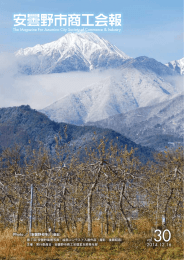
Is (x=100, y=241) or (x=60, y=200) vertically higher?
(x=60, y=200)

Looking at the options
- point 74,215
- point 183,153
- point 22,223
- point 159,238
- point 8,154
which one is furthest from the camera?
point 8,154

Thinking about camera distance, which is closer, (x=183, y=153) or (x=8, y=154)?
(x=183, y=153)

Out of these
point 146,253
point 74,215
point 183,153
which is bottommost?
point 146,253

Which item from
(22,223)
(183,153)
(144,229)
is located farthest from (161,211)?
(22,223)

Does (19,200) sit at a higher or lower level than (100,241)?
higher

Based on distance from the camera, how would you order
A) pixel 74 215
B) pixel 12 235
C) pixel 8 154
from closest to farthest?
1. pixel 12 235
2. pixel 74 215
3. pixel 8 154

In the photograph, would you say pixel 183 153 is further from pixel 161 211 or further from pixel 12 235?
pixel 12 235

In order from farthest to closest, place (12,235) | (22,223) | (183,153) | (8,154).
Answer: (8,154) < (22,223) < (183,153) < (12,235)

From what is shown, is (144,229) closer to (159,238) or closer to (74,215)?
(74,215)

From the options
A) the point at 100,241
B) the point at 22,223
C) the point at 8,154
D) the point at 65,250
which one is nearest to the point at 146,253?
the point at 100,241
